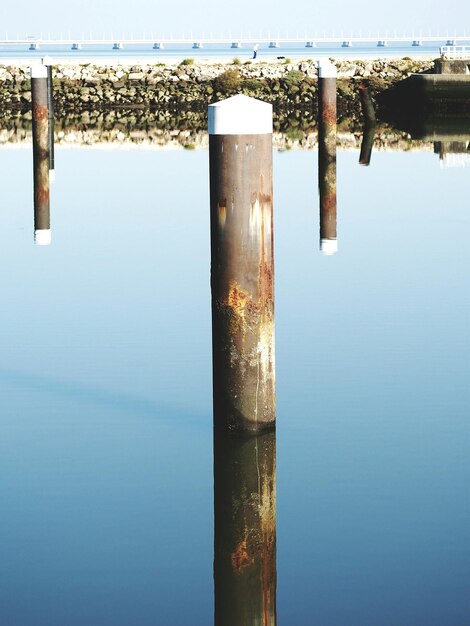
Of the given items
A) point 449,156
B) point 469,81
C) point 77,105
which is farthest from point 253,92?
point 449,156

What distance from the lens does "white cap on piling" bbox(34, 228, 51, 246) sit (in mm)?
13461

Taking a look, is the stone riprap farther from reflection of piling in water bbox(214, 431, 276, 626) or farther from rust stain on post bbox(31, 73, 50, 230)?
reflection of piling in water bbox(214, 431, 276, 626)

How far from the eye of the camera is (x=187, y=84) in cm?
4119

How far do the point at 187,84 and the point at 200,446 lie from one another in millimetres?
35486

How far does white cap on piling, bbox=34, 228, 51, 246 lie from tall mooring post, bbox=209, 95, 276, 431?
25.9 ft

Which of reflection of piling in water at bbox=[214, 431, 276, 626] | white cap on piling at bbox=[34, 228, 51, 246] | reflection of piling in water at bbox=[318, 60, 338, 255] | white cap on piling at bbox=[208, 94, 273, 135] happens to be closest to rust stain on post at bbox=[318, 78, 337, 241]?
reflection of piling in water at bbox=[318, 60, 338, 255]

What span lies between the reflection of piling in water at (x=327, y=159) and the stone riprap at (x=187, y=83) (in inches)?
958

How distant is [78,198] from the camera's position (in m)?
17.2

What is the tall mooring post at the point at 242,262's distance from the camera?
5344 mm

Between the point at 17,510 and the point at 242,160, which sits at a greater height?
the point at 242,160

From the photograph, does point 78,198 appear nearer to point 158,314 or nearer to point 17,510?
point 158,314

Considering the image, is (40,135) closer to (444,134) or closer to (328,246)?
(328,246)

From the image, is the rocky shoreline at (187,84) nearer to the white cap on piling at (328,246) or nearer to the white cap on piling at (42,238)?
the white cap on piling at (42,238)

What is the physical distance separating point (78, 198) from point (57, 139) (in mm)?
9437
